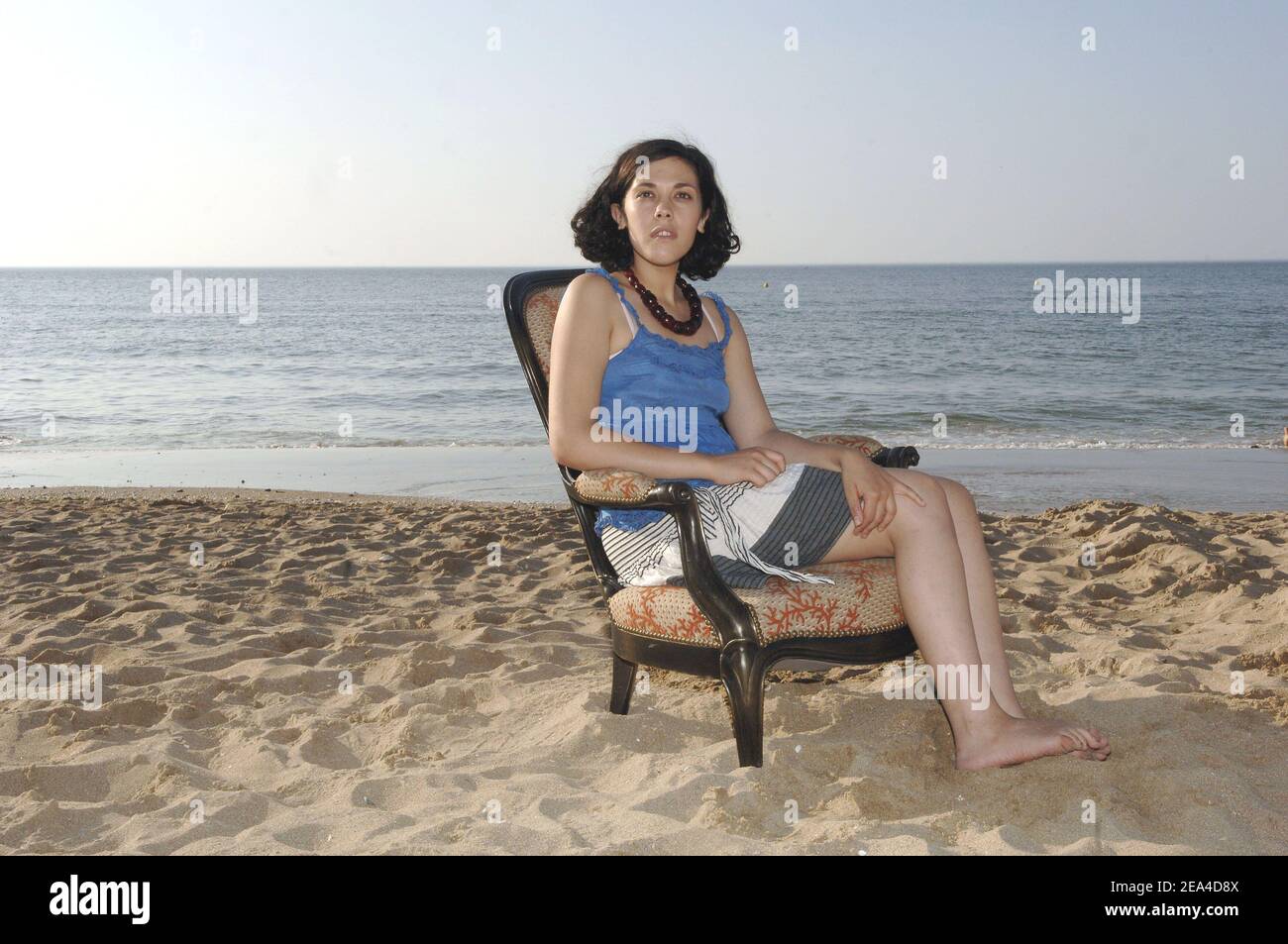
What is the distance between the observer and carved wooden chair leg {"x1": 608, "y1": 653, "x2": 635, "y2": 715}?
3.08 metres

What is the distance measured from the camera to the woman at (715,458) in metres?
2.47

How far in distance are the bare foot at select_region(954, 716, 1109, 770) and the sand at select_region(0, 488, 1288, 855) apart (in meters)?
0.04

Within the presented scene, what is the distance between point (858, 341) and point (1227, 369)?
8132 millimetres

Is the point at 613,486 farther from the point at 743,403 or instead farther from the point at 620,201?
the point at 620,201

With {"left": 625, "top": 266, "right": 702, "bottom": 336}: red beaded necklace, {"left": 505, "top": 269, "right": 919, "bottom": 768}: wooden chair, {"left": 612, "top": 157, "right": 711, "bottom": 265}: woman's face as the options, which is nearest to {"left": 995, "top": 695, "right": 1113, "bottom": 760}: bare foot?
{"left": 505, "top": 269, "right": 919, "bottom": 768}: wooden chair

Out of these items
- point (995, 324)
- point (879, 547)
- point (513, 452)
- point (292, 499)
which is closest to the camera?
point (879, 547)

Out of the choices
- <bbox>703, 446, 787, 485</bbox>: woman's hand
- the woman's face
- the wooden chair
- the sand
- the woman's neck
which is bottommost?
the sand

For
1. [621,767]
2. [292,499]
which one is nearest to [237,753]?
[621,767]

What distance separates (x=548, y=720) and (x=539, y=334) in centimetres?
114

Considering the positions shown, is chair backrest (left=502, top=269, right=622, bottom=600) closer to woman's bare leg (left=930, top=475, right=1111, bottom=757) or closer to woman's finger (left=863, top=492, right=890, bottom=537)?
woman's finger (left=863, top=492, right=890, bottom=537)

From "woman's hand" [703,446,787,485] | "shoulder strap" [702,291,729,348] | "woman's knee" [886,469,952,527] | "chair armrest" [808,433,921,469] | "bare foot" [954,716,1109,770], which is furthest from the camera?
"shoulder strap" [702,291,729,348]

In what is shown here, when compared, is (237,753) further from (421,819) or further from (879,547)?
(879,547)

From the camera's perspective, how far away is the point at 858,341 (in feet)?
79.8

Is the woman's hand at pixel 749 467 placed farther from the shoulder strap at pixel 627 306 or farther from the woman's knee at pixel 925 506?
the shoulder strap at pixel 627 306
